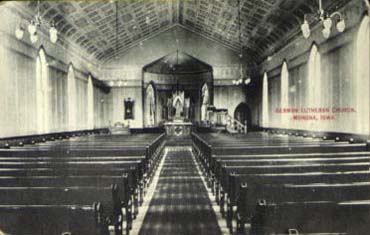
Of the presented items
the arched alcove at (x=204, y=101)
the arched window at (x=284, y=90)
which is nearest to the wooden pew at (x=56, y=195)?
the arched window at (x=284, y=90)

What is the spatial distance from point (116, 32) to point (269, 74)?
354 inches

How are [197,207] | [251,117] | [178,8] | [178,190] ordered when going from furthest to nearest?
[251,117] → [178,8] → [178,190] → [197,207]

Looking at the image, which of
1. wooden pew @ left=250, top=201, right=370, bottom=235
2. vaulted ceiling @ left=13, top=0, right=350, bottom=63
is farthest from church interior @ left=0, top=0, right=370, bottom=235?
vaulted ceiling @ left=13, top=0, right=350, bottom=63

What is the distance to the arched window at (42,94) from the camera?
14.8m

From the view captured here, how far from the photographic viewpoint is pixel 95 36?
20391 millimetres

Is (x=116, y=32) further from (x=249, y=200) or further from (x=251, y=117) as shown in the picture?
(x=249, y=200)

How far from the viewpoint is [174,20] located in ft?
81.0

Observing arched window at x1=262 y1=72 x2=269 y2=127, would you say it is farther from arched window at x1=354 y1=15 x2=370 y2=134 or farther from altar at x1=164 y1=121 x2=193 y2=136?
arched window at x1=354 y1=15 x2=370 y2=134

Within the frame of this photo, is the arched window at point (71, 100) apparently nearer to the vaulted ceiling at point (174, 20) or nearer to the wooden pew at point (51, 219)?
the vaulted ceiling at point (174, 20)

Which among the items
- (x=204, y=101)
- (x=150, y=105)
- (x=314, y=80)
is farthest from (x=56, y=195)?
(x=204, y=101)

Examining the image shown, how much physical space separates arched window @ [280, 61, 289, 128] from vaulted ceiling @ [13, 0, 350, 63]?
139 cm

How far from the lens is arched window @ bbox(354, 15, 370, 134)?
35.2ft

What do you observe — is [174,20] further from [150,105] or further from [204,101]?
[150,105]

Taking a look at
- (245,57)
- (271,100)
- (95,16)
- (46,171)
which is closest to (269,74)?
(271,100)
